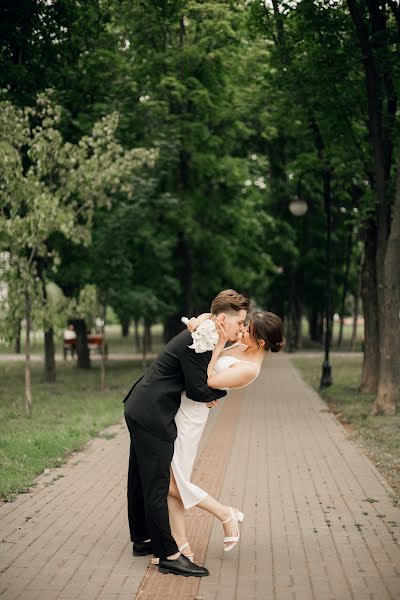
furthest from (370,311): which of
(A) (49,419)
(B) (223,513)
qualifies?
(B) (223,513)

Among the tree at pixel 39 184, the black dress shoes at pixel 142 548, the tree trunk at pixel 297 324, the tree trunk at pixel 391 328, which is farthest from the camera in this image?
the tree trunk at pixel 297 324

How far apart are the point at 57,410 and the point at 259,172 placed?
19.5 m

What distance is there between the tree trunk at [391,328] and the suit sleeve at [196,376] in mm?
9574

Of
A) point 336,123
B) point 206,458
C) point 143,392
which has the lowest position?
point 206,458

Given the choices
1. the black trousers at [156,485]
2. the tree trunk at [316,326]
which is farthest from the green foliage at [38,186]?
the tree trunk at [316,326]

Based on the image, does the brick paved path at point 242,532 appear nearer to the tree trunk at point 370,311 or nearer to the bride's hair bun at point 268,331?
the bride's hair bun at point 268,331

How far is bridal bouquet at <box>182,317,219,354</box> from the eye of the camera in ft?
18.0

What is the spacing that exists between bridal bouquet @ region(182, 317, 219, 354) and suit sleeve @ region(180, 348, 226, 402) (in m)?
0.12

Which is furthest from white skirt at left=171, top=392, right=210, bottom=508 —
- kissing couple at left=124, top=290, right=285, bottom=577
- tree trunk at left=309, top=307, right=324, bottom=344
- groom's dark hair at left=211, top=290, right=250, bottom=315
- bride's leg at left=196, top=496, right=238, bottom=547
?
tree trunk at left=309, top=307, right=324, bottom=344

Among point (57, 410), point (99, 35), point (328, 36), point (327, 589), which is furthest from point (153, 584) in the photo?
point (99, 35)

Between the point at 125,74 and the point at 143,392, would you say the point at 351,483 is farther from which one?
the point at 125,74

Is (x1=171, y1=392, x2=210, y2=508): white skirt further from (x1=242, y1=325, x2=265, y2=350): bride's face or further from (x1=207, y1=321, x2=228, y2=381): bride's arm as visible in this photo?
(x1=242, y1=325, x2=265, y2=350): bride's face

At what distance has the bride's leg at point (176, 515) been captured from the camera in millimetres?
5941

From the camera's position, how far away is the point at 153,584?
18.3 ft
